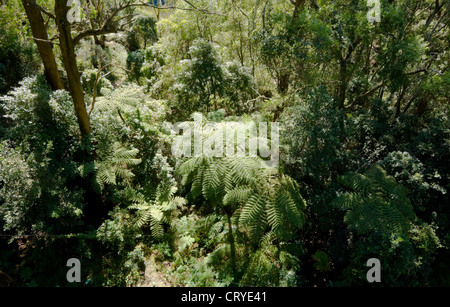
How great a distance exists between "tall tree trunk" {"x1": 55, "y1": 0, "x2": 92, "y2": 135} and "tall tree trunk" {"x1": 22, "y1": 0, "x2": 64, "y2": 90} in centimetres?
49

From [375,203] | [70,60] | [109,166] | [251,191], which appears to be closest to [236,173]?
[251,191]

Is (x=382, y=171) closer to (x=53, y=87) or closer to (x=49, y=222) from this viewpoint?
(x=49, y=222)

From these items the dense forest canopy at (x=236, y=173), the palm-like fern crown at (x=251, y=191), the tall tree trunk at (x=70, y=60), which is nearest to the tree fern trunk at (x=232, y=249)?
the dense forest canopy at (x=236, y=173)

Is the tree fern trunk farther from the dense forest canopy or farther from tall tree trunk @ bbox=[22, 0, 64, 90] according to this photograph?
tall tree trunk @ bbox=[22, 0, 64, 90]

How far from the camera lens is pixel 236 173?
4.06m

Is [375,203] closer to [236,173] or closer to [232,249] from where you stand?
[236,173]

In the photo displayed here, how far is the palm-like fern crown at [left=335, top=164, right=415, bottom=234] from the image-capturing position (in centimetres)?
354

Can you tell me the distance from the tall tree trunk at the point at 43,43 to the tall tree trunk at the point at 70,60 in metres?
0.49

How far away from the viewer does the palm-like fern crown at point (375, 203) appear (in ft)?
11.6

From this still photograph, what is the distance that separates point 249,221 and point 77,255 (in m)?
2.82

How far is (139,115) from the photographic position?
5.19 m

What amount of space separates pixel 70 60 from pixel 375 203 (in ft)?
17.2

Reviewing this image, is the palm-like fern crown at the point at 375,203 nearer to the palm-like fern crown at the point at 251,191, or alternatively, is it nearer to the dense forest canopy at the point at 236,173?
the dense forest canopy at the point at 236,173

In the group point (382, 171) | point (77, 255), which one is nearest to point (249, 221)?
point (382, 171)
